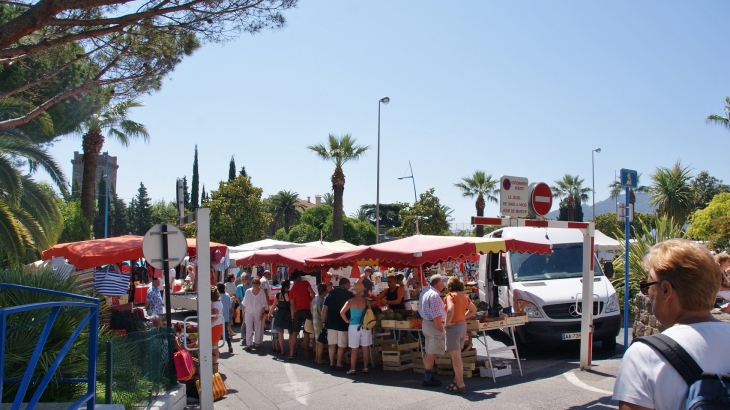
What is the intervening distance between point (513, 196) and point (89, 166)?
876 inches

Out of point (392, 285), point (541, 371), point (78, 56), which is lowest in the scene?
point (541, 371)

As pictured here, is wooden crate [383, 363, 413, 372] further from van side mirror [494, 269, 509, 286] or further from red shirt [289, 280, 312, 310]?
van side mirror [494, 269, 509, 286]

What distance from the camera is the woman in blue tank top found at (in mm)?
10469

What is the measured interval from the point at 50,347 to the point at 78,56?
6814 mm

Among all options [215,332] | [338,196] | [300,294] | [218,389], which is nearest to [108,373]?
[218,389]

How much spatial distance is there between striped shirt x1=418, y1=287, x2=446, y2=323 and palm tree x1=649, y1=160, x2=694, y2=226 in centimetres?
2635

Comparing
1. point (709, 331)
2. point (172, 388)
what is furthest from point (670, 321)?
point (172, 388)

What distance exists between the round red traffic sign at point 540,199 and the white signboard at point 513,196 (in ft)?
0.34

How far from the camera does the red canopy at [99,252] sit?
10.6 meters

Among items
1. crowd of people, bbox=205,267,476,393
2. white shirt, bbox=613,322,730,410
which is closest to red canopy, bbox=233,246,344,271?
crowd of people, bbox=205,267,476,393

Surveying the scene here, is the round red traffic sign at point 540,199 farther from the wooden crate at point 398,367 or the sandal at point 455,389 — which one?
the wooden crate at point 398,367

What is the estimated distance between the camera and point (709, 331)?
2131mm

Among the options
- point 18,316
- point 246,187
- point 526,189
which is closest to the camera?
point 18,316

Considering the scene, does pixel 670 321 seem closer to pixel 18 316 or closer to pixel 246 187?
pixel 18 316
